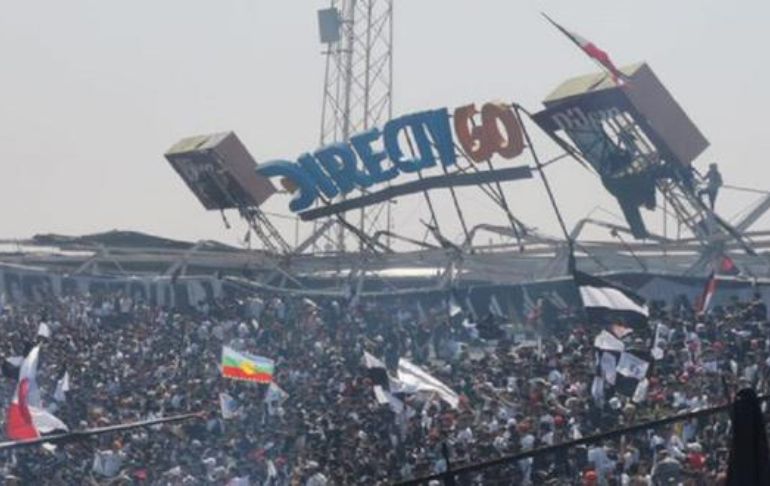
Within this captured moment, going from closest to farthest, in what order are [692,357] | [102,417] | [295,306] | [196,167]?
[692,357], [102,417], [295,306], [196,167]

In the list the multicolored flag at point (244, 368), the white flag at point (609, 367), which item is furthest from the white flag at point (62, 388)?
the white flag at point (609, 367)

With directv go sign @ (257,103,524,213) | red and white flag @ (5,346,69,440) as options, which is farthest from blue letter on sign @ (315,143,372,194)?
red and white flag @ (5,346,69,440)

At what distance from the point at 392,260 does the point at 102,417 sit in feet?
28.1

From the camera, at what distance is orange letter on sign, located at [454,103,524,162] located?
3027cm

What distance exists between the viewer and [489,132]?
99.8 feet

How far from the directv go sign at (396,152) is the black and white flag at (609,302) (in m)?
11.6

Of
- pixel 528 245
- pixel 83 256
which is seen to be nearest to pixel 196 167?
pixel 83 256

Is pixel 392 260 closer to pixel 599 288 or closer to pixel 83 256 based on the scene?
pixel 83 256

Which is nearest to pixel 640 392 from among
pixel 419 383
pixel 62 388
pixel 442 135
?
pixel 419 383

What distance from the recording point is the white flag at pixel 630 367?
18.8 m

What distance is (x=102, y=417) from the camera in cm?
2727

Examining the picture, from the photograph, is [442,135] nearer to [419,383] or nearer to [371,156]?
[371,156]

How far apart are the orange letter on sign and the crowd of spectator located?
9.46ft

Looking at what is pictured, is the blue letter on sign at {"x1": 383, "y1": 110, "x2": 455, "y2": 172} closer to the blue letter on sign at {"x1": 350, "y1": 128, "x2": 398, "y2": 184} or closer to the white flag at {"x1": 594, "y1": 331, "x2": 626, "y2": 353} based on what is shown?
the blue letter on sign at {"x1": 350, "y1": 128, "x2": 398, "y2": 184}
